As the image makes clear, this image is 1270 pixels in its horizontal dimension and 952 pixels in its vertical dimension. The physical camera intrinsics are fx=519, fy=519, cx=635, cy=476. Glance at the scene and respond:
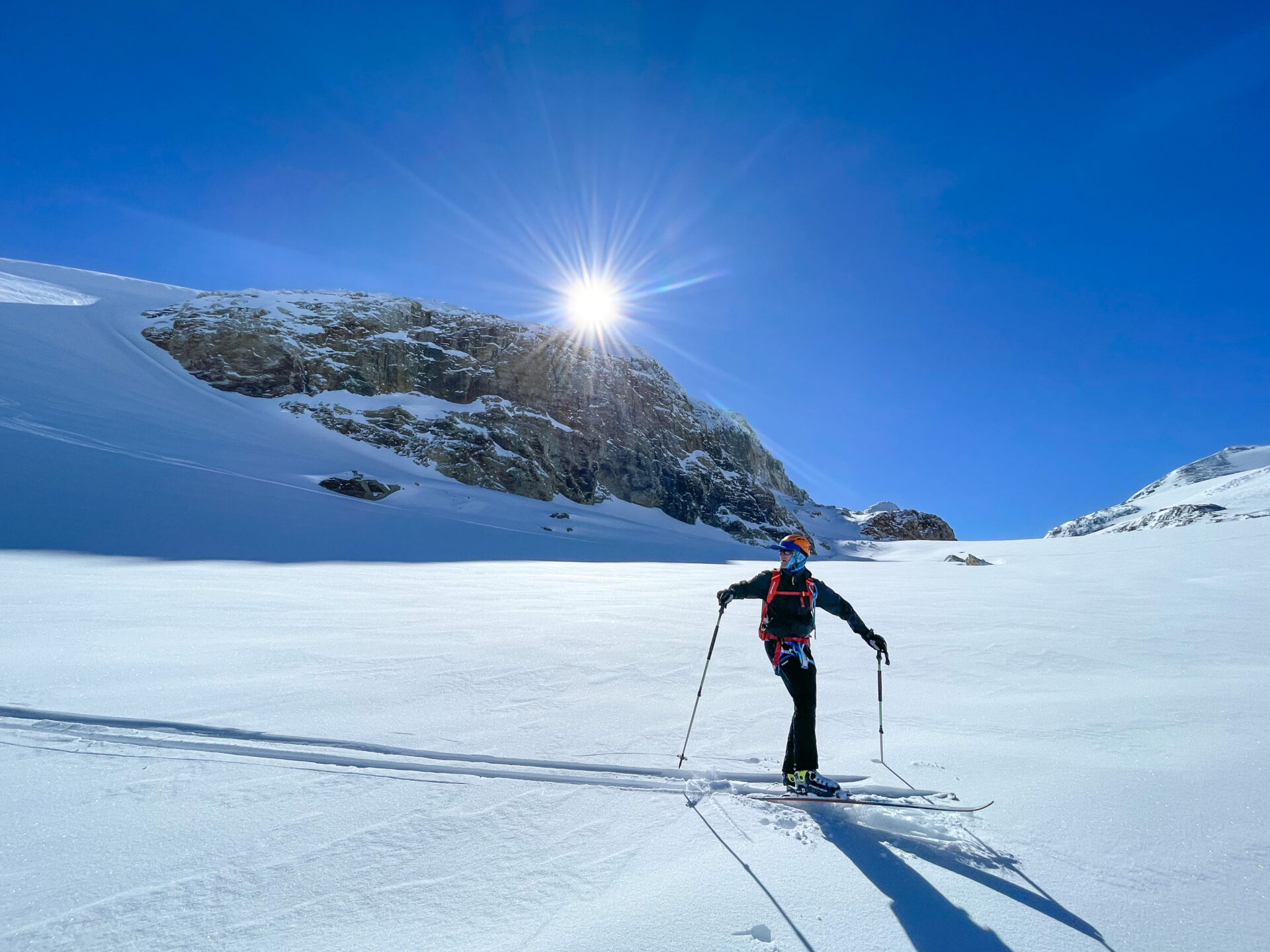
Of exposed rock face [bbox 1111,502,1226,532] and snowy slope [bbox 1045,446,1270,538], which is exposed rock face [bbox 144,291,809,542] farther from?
snowy slope [bbox 1045,446,1270,538]

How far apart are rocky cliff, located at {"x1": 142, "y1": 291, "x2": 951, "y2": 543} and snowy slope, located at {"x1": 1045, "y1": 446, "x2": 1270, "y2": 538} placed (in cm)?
3348

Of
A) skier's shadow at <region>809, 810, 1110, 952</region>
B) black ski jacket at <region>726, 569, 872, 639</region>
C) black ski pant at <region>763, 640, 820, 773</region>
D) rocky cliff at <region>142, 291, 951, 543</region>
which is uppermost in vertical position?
rocky cliff at <region>142, 291, 951, 543</region>

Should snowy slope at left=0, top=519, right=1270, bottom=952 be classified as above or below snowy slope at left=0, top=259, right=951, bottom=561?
below

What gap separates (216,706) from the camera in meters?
4.60

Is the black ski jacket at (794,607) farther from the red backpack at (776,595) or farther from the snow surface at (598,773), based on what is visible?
the snow surface at (598,773)

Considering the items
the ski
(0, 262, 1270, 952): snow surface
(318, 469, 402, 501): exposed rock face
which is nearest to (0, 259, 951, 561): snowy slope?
(318, 469, 402, 501): exposed rock face

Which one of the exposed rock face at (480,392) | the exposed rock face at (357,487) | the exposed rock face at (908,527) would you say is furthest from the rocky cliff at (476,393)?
the exposed rock face at (908,527)

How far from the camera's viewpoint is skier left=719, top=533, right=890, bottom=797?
3.67m

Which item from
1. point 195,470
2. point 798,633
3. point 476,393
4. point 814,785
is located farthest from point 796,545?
point 476,393

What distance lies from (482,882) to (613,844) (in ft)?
2.42

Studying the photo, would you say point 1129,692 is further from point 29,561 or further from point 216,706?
point 29,561

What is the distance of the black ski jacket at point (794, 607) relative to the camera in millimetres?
3928

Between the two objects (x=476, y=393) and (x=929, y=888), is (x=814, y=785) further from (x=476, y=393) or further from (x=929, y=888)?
(x=476, y=393)

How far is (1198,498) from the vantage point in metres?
56.2
